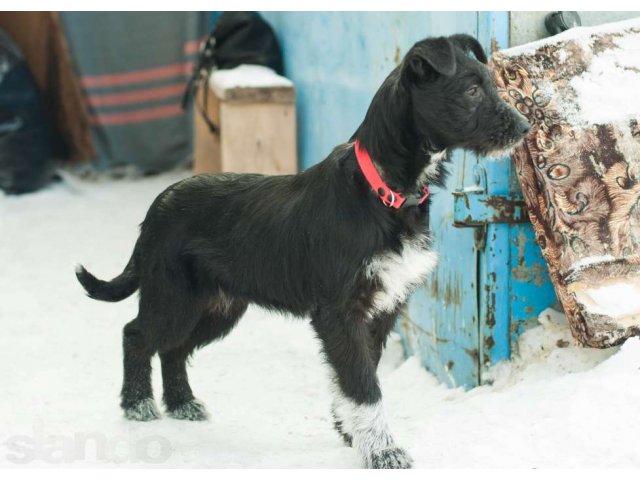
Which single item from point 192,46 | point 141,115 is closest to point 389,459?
Answer: point 192,46

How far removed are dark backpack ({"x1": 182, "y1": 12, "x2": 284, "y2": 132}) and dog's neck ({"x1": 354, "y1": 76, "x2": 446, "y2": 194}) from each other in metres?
4.11

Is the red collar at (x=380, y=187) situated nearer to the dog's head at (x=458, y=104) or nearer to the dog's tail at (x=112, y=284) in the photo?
the dog's head at (x=458, y=104)

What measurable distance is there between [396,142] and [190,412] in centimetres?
165

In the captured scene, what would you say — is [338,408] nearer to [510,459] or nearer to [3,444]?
[510,459]

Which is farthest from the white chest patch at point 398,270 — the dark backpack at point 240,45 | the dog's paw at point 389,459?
the dark backpack at point 240,45

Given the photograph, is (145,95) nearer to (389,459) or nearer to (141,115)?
(141,115)

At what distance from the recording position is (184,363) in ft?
15.1

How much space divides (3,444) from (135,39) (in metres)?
5.86

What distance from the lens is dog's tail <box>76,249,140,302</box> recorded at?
452 centimetres

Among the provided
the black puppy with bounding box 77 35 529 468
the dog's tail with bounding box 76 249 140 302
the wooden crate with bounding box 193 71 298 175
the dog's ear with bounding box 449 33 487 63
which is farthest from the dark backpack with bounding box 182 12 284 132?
the dog's ear with bounding box 449 33 487 63

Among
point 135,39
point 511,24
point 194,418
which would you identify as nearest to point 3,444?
point 194,418

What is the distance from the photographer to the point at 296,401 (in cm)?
496

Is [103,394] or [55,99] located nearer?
[103,394]

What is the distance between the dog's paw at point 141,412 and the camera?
452 centimetres
